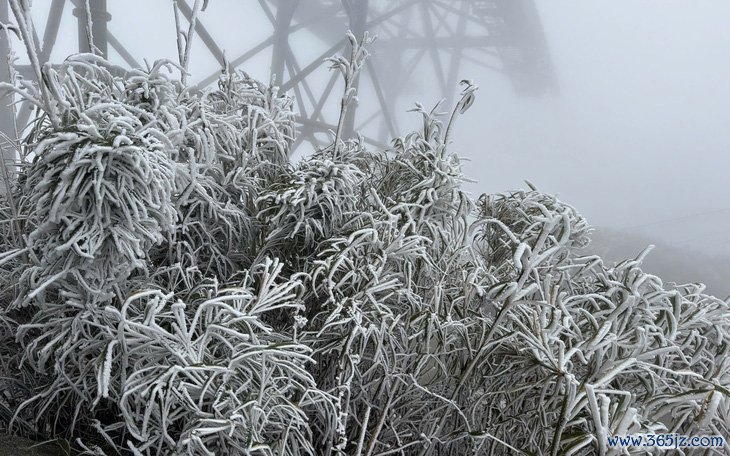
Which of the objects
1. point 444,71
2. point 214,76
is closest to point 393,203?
point 214,76

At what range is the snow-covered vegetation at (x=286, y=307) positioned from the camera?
95 centimetres

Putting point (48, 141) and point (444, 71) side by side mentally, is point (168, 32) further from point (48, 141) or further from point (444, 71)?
point (48, 141)

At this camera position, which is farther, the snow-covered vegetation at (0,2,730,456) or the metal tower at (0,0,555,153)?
the metal tower at (0,0,555,153)

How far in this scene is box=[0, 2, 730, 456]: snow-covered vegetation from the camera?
95 cm

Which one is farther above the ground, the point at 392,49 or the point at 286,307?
the point at 392,49

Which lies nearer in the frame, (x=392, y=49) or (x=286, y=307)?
(x=286, y=307)

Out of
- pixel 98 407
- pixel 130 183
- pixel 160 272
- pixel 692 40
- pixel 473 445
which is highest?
pixel 692 40

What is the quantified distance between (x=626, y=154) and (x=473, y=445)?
3.21m

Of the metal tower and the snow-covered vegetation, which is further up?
the metal tower

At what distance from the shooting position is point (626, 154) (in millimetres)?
3852

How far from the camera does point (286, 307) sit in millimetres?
1261

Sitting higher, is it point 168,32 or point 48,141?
point 168,32

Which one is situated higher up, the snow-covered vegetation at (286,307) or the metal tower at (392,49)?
the metal tower at (392,49)

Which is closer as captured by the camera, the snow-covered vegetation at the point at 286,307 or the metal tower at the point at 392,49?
the snow-covered vegetation at the point at 286,307
